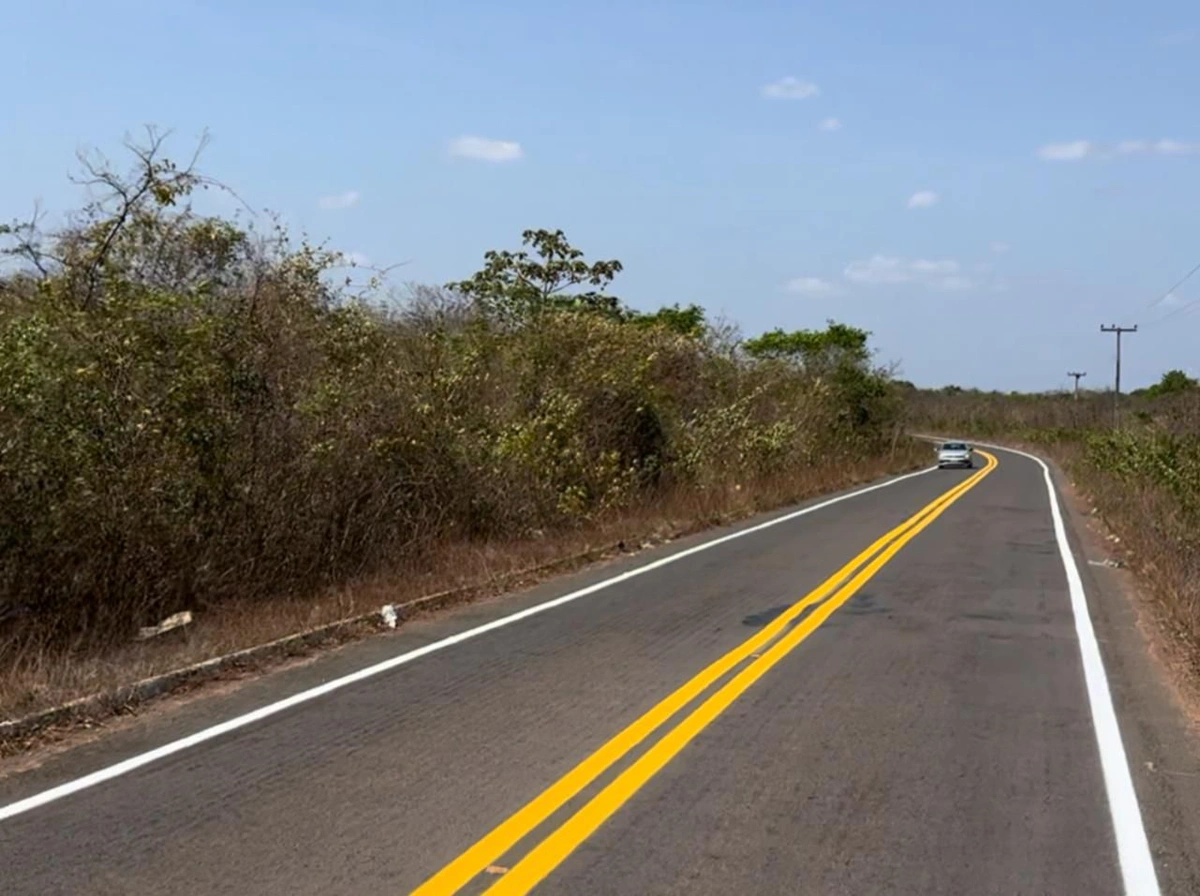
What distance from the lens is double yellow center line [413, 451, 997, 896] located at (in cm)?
465

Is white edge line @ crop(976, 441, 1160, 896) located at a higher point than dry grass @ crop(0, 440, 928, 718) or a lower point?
lower

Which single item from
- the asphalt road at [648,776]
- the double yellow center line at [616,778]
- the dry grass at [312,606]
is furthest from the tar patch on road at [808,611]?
the dry grass at [312,606]

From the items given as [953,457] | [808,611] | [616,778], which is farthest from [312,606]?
[953,457]

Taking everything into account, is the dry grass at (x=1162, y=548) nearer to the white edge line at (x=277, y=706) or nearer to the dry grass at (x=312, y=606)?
the white edge line at (x=277, y=706)

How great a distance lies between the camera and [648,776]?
19.4ft

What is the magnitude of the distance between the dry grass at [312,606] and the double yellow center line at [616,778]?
10.8 ft

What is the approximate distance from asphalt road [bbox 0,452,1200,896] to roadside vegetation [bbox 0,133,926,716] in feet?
5.63

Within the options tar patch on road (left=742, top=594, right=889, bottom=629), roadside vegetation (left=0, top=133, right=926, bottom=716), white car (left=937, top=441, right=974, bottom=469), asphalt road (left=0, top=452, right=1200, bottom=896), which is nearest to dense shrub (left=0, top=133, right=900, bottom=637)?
roadside vegetation (left=0, top=133, right=926, bottom=716)

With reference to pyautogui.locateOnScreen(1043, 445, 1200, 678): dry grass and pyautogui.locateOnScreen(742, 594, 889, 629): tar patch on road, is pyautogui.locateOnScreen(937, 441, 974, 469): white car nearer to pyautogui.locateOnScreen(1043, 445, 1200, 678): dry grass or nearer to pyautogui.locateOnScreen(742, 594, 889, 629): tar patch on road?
pyautogui.locateOnScreen(1043, 445, 1200, 678): dry grass

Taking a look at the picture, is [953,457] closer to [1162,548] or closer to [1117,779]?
[1162,548]

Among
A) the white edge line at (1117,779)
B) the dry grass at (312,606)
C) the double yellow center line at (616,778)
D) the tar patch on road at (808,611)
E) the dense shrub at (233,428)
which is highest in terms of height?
the dense shrub at (233,428)

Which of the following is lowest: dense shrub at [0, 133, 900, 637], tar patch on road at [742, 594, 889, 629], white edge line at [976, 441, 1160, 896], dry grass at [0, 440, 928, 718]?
white edge line at [976, 441, 1160, 896]

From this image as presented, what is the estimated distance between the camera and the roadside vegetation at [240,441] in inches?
358

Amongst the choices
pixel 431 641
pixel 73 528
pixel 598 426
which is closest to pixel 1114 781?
pixel 431 641
